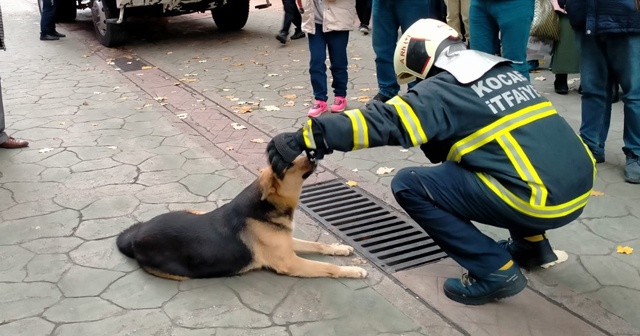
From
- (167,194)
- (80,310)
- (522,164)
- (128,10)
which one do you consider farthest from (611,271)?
(128,10)

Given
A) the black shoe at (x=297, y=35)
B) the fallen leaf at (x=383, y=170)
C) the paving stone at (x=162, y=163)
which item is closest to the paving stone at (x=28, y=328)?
the paving stone at (x=162, y=163)

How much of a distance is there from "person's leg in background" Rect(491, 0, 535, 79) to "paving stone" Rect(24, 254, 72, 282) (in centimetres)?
358

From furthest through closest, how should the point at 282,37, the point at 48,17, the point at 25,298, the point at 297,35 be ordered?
the point at 48,17 < the point at 297,35 < the point at 282,37 < the point at 25,298

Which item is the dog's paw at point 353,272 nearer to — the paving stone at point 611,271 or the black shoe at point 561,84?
the paving stone at point 611,271

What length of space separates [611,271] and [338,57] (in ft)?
11.4

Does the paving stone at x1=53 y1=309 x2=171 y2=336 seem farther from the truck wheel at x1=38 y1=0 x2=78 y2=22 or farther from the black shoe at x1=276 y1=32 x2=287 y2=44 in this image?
the truck wheel at x1=38 y1=0 x2=78 y2=22

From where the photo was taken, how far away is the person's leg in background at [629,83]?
4535 mm

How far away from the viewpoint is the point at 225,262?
135 inches

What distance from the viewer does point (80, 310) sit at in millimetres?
3270

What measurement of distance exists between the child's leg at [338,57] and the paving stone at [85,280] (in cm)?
336

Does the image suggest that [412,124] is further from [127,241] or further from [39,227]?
[39,227]

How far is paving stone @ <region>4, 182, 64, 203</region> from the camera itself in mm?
4625

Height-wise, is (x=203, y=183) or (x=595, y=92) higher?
(x=595, y=92)

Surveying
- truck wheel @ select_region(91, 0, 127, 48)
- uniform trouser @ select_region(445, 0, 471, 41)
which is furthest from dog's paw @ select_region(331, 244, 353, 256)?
truck wheel @ select_region(91, 0, 127, 48)
